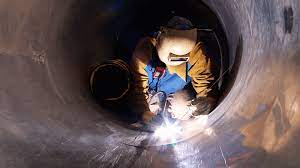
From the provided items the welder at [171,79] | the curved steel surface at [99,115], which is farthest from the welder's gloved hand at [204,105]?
the curved steel surface at [99,115]

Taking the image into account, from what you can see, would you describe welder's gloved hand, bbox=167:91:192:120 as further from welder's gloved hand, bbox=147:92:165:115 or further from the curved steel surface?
the curved steel surface

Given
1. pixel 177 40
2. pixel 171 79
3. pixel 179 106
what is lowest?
pixel 179 106

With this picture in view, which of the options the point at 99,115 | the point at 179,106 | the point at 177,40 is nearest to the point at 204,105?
the point at 179,106

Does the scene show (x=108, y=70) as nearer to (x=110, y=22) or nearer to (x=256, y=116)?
(x=110, y=22)

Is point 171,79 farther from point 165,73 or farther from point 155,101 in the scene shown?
point 155,101

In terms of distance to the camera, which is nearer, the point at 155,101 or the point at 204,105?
the point at 204,105

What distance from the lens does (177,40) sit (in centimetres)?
199

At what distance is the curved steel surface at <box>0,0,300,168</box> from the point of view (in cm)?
125

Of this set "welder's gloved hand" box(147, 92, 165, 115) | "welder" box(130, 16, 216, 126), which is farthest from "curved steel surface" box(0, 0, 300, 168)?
"welder's gloved hand" box(147, 92, 165, 115)

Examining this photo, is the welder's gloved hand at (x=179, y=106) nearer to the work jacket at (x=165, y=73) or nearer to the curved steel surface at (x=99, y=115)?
the work jacket at (x=165, y=73)

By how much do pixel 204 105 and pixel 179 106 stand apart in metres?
0.26

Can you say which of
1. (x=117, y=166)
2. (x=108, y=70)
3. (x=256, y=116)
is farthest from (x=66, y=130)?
(x=108, y=70)

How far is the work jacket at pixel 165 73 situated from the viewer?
7.73ft

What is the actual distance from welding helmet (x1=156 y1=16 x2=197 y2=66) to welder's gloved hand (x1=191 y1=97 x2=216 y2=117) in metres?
0.32
